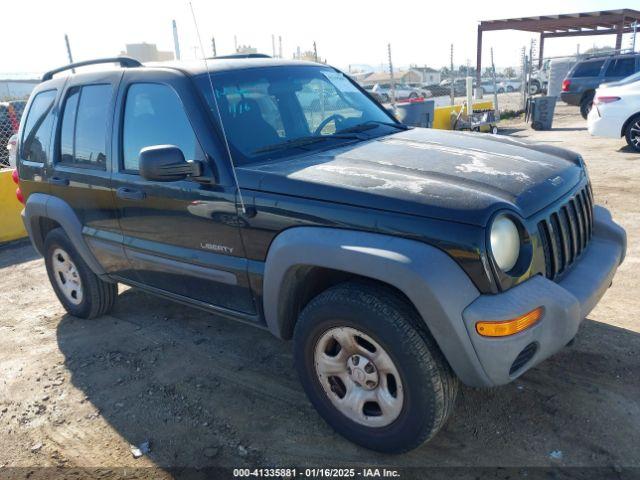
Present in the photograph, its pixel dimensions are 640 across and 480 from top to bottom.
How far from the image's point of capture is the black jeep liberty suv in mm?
2371

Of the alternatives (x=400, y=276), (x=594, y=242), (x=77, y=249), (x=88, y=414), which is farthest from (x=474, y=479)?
(x=77, y=249)

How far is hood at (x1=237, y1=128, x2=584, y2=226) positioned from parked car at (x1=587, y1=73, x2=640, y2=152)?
7894mm

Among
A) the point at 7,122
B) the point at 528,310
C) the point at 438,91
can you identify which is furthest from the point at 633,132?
the point at 438,91

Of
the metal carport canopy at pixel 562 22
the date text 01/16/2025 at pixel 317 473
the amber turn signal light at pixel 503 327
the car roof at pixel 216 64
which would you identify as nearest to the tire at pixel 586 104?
the metal carport canopy at pixel 562 22

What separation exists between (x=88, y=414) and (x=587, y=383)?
2.99 meters

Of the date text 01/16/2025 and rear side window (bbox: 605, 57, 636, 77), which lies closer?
the date text 01/16/2025

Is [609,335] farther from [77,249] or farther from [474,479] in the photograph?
[77,249]

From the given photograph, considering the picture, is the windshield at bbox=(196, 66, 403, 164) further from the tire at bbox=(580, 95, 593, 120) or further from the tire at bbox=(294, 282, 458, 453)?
the tire at bbox=(580, 95, 593, 120)

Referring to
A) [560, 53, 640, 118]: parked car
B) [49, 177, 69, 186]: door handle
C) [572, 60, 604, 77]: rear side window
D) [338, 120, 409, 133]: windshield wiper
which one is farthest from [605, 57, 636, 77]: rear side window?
[49, 177, 69, 186]: door handle

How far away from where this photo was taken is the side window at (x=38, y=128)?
4372mm

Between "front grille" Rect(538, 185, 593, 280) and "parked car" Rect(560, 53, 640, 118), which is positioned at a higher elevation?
"front grille" Rect(538, 185, 593, 280)

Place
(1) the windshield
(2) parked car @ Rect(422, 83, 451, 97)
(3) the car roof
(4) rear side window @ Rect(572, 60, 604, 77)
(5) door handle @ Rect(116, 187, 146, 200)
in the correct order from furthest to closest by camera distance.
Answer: (2) parked car @ Rect(422, 83, 451, 97), (4) rear side window @ Rect(572, 60, 604, 77), (5) door handle @ Rect(116, 187, 146, 200), (3) the car roof, (1) the windshield

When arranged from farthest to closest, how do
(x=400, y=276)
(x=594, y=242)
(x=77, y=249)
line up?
(x=77, y=249)
(x=594, y=242)
(x=400, y=276)

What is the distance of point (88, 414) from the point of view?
11.1ft
